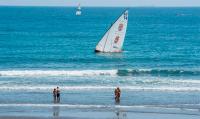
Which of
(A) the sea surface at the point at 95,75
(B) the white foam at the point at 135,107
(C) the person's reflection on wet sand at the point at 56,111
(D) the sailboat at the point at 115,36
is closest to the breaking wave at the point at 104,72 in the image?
(A) the sea surface at the point at 95,75

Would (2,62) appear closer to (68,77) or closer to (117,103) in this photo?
(68,77)

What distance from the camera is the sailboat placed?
85375 millimetres

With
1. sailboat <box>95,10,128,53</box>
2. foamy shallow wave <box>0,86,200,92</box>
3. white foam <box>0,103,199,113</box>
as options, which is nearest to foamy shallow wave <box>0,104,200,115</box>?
white foam <box>0,103,199,113</box>

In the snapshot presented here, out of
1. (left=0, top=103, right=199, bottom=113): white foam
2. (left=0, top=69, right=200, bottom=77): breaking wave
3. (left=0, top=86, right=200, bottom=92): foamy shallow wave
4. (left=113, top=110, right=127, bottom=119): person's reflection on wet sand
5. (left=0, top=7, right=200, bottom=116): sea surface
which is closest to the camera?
(left=113, top=110, right=127, bottom=119): person's reflection on wet sand

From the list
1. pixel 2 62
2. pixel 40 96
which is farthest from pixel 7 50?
pixel 40 96

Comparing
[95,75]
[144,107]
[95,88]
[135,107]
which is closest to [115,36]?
[95,75]

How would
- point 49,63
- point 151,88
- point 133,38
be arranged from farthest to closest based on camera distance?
point 133,38, point 49,63, point 151,88

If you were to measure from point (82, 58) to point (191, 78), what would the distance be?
880 inches

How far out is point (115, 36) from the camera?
85500mm

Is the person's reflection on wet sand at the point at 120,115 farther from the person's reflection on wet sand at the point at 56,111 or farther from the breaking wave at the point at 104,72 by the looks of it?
the breaking wave at the point at 104,72

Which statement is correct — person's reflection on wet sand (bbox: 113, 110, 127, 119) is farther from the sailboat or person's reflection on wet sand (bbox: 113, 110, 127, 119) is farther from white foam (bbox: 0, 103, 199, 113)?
the sailboat

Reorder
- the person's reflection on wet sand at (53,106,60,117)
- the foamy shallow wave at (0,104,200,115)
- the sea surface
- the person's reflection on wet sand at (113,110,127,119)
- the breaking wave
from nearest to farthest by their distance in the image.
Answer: the person's reflection on wet sand at (113,110,127,119), the person's reflection on wet sand at (53,106,60,117), the foamy shallow wave at (0,104,200,115), the sea surface, the breaking wave

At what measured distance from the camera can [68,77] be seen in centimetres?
6041

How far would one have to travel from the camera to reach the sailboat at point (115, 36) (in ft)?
280
